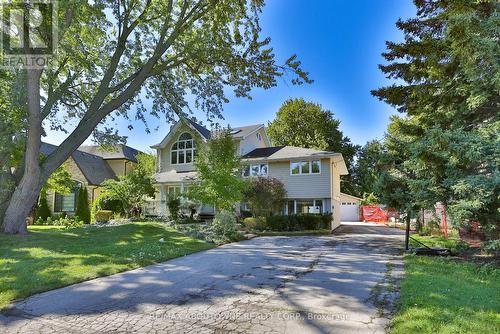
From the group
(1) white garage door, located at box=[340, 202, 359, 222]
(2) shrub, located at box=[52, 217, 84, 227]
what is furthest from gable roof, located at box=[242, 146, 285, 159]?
(1) white garage door, located at box=[340, 202, 359, 222]

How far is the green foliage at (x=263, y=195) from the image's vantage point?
68.4 feet

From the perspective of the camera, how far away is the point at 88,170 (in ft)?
92.7

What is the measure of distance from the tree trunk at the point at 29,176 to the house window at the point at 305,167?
15.2 meters

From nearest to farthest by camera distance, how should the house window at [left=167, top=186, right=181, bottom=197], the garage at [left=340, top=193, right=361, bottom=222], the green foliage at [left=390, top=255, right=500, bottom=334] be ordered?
1. the green foliage at [left=390, top=255, right=500, bottom=334]
2. the house window at [left=167, top=186, right=181, bottom=197]
3. the garage at [left=340, top=193, right=361, bottom=222]

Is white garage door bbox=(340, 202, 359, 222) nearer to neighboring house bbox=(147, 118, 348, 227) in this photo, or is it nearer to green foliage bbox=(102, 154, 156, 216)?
neighboring house bbox=(147, 118, 348, 227)

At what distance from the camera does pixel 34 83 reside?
12672 millimetres

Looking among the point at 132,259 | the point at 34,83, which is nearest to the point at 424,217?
the point at 132,259

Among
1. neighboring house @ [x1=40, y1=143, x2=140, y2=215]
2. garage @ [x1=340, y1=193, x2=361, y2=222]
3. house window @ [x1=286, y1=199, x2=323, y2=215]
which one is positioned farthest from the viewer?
garage @ [x1=340, y1=193, x2=361, y2=222]

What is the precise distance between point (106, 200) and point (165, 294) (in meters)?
22.1

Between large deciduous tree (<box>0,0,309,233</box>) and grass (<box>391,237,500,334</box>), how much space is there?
32.3 ft

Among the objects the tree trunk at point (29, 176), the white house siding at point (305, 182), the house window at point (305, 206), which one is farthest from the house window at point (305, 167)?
the tree trunk at point (29, 176)

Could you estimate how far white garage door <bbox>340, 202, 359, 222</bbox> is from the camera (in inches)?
1437

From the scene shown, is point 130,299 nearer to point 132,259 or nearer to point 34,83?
point 132,259
